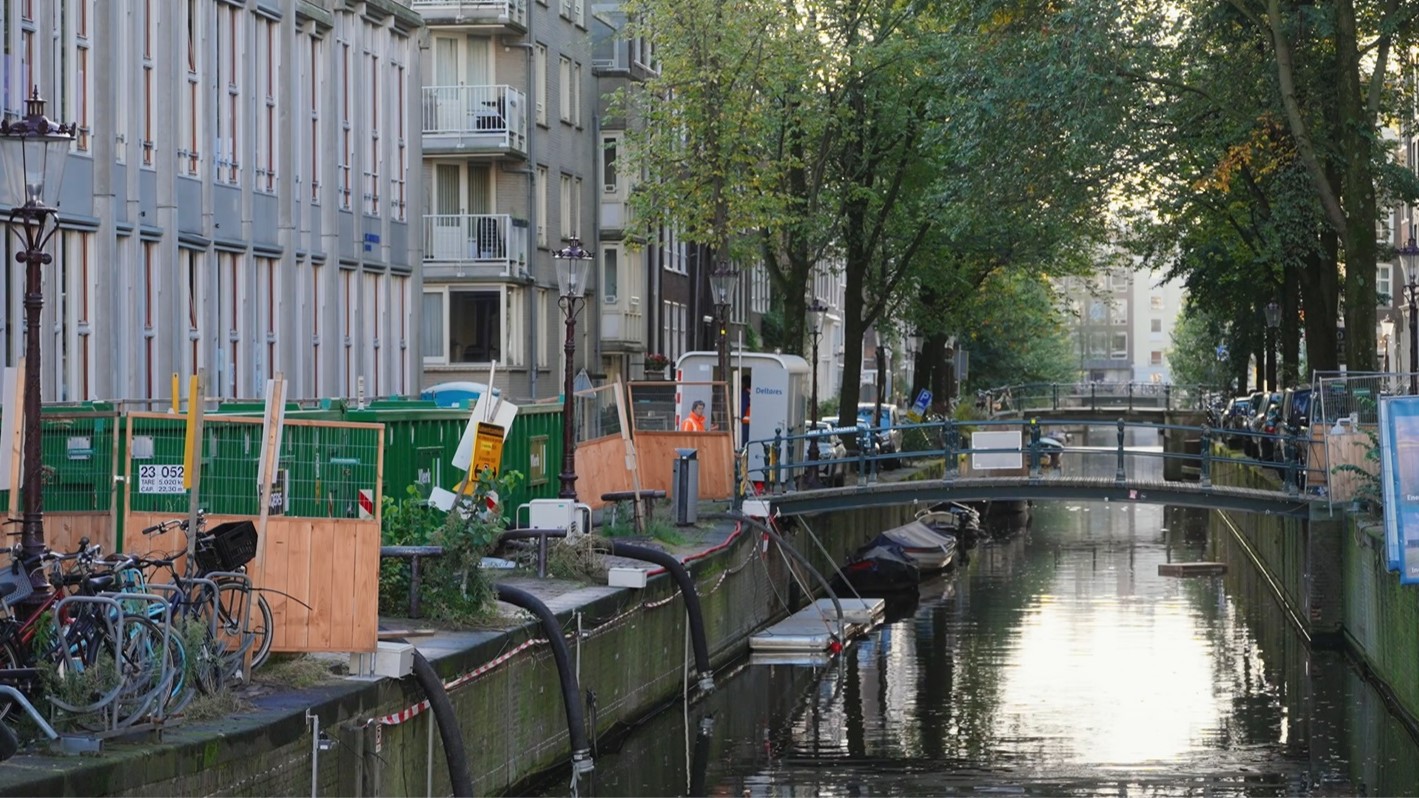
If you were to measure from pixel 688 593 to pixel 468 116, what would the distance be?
27.2 m

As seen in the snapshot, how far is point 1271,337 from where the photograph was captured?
58.1 metres

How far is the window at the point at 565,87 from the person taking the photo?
56.0 meters

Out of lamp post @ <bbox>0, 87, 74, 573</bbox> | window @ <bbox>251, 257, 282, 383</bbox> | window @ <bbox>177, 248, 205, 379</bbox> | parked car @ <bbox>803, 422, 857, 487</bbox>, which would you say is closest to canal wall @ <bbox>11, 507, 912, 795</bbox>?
lamp post @ <bbox>0, 87, 74, 573</bbox>

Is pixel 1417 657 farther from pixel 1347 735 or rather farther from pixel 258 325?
pixel 258 325

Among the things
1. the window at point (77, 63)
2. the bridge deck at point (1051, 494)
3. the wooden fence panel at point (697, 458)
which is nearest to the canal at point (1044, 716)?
the bridge deck at point (1051, 494)

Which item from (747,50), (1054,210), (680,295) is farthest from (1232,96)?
(680,295)

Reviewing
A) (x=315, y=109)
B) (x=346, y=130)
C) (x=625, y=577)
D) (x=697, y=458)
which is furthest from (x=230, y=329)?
(x=625, y=577)

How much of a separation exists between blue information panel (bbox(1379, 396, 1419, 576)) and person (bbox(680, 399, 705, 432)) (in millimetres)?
15859

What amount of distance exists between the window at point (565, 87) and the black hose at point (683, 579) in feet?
93.3

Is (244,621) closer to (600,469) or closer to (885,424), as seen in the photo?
(600,469)

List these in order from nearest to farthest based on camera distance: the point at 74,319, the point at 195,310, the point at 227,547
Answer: the point at 227,547, the point at 74,319, the point at 195,310

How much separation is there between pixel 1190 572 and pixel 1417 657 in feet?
80.4

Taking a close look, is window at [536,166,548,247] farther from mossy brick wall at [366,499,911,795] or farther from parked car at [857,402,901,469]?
mossy brick wall at [366,499,911,795]

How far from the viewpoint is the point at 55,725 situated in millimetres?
12938
